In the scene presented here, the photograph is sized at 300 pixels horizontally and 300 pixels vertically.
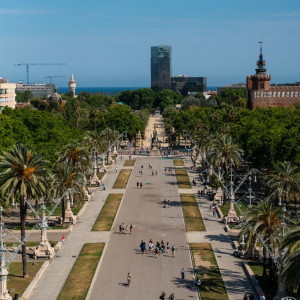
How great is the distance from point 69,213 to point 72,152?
805 centimetres

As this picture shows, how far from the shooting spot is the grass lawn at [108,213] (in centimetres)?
6688

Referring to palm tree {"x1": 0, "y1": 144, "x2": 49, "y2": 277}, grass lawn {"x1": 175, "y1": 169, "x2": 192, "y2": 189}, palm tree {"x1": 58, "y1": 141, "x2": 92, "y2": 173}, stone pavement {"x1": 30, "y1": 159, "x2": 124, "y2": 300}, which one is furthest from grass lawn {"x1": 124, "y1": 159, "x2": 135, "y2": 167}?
palm tree {"x1": 0, "y1": 144, "x2": 49, "y2": 277}

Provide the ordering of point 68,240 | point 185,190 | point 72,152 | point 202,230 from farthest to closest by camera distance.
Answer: point 185,190 < point 72,152 < point 202,230 < point 68,240

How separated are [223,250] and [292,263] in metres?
21.5

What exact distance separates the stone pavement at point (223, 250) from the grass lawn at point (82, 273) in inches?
404

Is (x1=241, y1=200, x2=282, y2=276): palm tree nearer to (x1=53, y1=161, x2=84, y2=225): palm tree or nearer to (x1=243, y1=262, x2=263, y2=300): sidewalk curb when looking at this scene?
(x1=243, y1=262, x2=263, y2=300): sidewalk curb

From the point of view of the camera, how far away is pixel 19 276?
4941cm

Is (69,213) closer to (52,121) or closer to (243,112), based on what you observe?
(52,121)

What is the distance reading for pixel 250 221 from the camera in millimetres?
48125

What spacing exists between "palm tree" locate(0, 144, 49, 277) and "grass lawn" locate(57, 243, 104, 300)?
4241mm

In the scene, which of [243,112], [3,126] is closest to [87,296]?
[3,126]

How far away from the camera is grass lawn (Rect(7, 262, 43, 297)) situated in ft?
153

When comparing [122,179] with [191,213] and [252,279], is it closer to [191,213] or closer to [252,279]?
[191,213]

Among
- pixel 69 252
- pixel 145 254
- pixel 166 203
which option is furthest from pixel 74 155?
pixel 145 254
